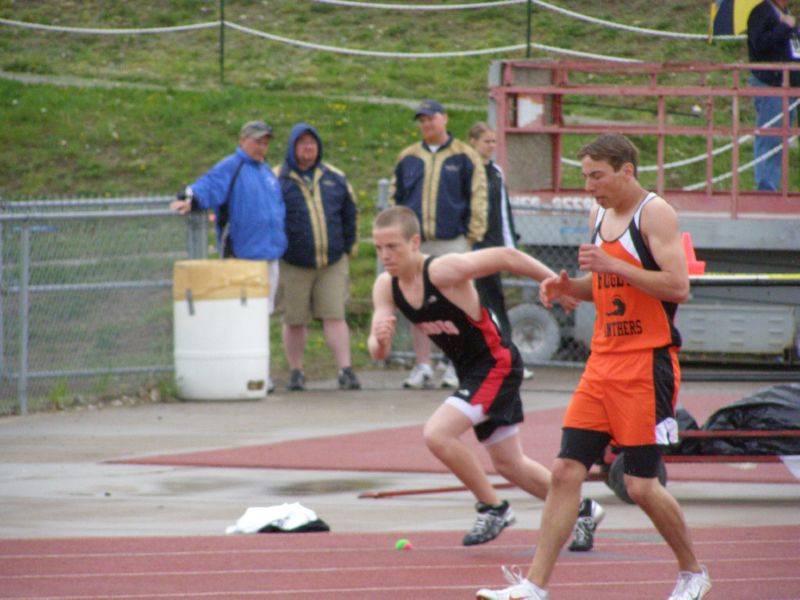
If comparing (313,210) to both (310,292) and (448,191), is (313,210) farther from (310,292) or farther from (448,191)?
(448,191)

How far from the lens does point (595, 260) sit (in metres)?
6.00

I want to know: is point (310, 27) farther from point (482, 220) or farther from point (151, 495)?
point (151, 495)

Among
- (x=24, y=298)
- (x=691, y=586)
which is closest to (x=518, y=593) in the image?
(x=691, y=586)

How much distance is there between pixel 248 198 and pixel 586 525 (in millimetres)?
6219

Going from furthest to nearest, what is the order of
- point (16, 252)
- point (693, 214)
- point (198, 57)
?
point (198, 57)
point (693, 214)
point (16, 252)

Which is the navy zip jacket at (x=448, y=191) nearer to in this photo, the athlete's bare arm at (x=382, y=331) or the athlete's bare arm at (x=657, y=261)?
the athlete's bare arm at (x=382, y=331)

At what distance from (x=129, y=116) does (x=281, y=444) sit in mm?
14194

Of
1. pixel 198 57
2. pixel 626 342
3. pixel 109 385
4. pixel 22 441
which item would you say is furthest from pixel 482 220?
pixel 198 57

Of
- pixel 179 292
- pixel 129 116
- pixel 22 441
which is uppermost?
pixel 129 116

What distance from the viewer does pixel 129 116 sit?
24.3m

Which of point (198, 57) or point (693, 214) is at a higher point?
point (198, 57)

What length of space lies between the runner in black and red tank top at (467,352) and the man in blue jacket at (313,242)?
572 cm

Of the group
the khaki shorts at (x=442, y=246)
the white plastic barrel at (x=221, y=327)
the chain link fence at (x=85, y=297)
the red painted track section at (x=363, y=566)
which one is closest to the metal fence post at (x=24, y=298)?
the chain link fence at (x=85, y=297)

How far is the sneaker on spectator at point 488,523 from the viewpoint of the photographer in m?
7.48
